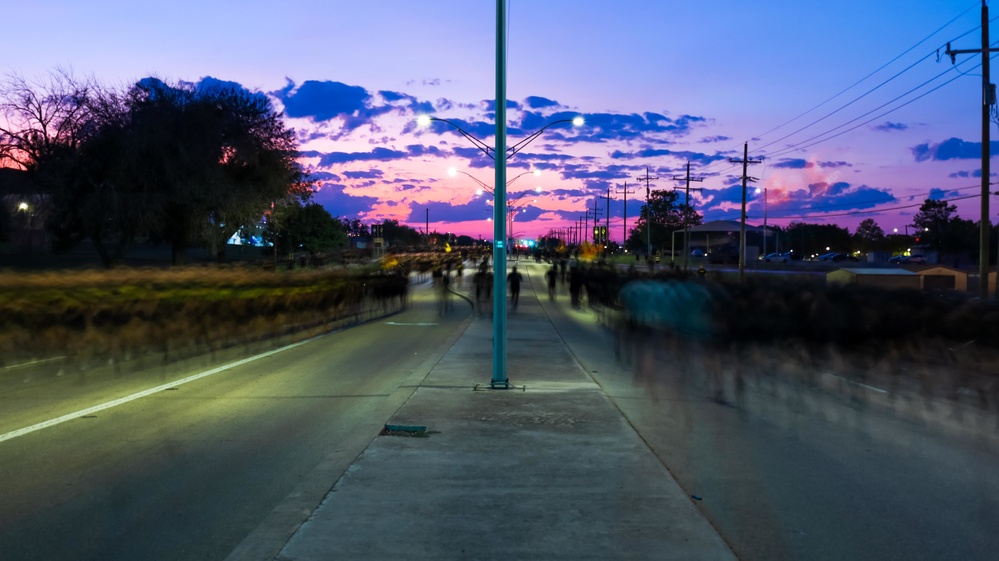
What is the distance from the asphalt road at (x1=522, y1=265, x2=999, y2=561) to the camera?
5523 millimetres

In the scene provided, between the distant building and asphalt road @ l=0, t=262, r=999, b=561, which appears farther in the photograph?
the distant building

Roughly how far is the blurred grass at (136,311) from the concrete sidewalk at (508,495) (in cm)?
872

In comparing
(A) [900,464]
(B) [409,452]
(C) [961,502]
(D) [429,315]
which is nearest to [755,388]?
(A) [900,464]

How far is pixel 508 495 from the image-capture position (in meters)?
6.17

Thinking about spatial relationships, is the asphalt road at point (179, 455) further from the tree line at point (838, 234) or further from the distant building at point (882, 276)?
the tree line at point (838, 234)

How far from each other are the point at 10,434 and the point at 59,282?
25.2ft

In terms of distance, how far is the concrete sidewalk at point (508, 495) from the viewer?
5039mm

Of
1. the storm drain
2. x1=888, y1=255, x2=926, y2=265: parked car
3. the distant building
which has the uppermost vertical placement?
x1=888, y1=255, x2=926, y2=265: parked car

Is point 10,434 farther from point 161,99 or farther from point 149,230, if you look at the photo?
point 161,99

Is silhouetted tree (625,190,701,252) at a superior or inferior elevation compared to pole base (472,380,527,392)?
superior

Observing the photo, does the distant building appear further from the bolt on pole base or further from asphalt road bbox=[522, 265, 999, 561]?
the bolt on pole base

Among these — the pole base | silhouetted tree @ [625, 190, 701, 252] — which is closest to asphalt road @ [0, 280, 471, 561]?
the pole base

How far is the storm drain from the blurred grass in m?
9.37

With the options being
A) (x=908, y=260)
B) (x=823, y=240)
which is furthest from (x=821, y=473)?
(x=823, y=240)
